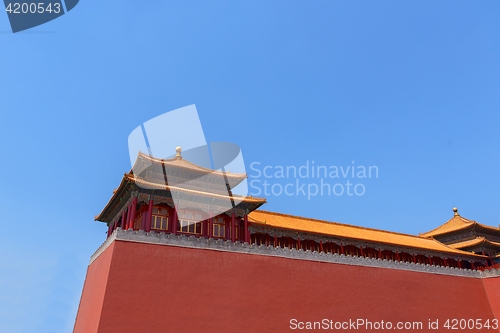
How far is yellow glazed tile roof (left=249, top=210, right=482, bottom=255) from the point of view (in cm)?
2132

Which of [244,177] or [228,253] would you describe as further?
[244,177]

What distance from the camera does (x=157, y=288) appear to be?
13.8 meters

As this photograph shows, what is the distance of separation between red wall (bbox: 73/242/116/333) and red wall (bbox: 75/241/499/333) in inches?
2.9

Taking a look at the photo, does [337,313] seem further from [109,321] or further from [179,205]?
[109,321]

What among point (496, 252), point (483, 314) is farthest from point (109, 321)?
point (496, 252)

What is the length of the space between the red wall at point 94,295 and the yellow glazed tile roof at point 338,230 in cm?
749

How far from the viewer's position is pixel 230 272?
50.9ft

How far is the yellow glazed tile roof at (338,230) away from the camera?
21322 millimetres

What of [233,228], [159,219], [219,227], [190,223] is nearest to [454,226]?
[233,228]

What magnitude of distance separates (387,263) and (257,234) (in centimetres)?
686

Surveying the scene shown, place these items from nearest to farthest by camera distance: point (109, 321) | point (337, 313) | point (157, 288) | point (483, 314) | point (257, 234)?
point (109, 321), point (157, 288), point (337, 313), point (257, 234), point (483, 314)

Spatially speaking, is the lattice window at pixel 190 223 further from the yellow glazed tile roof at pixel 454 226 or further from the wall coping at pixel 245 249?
the yellow glazed tile roof at pixel 454 226

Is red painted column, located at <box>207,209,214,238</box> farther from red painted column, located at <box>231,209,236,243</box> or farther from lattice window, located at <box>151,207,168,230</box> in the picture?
lattice window, located at <box>151,207,168,230</box>

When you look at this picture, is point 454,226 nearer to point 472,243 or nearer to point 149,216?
point 472,243
